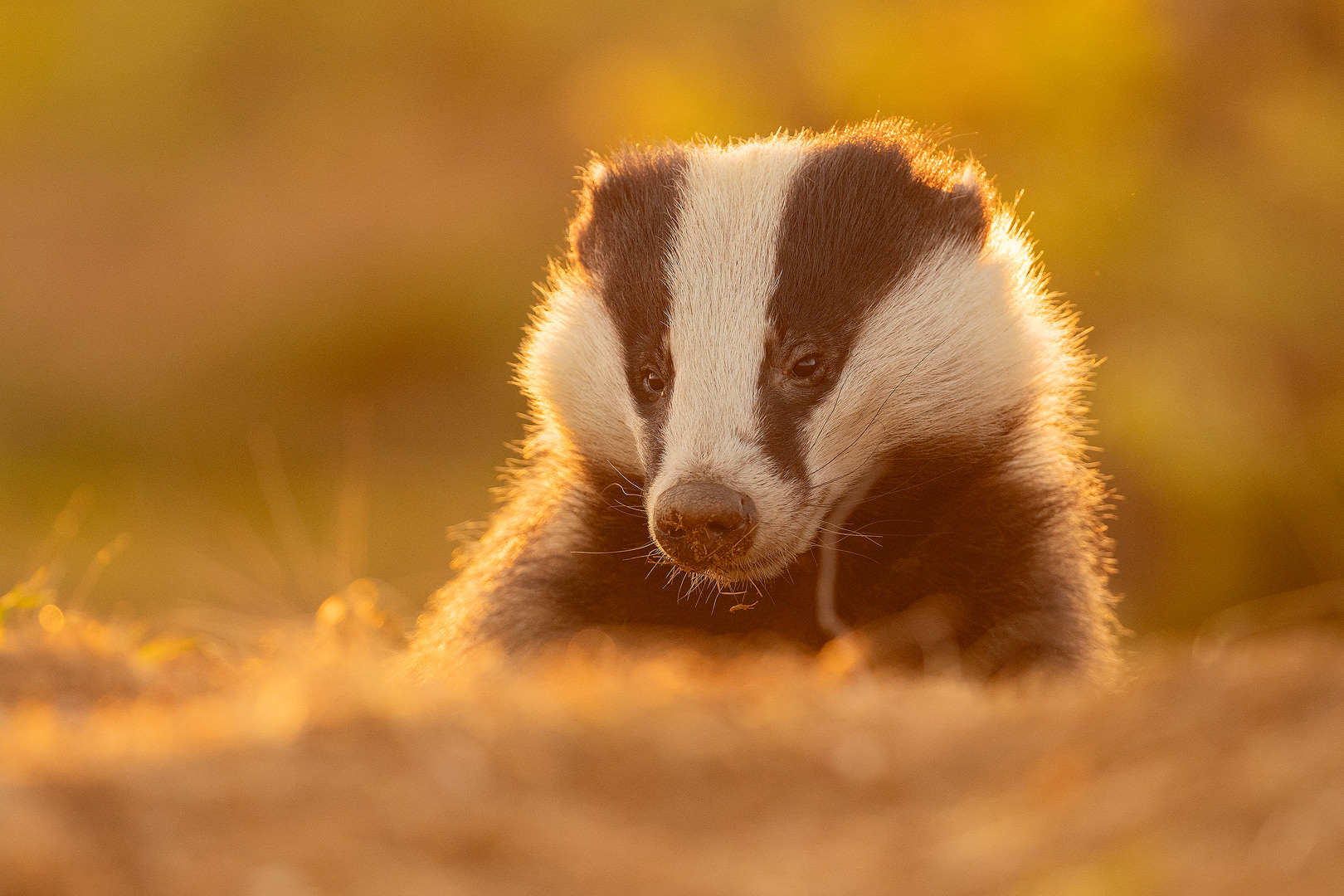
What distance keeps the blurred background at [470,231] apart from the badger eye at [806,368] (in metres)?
2.60

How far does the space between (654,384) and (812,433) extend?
40 centimetres

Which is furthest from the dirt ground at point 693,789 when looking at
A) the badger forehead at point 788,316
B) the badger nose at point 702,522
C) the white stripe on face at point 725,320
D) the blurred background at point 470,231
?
the blurred background at point 470,231

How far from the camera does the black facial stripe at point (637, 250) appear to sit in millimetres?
3492

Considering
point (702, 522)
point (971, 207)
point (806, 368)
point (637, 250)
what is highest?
point (971, 207)

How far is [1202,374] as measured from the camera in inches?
263

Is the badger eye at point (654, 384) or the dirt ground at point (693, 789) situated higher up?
the badger eye at point (654, 384)

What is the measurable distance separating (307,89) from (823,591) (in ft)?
42.7

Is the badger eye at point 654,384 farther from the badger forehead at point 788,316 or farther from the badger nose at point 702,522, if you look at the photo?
the badger nose at point 702,522

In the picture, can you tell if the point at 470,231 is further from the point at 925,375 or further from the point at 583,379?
the point at 925,375

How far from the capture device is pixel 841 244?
3.46 meters

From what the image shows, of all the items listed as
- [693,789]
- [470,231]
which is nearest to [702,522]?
[693,789]

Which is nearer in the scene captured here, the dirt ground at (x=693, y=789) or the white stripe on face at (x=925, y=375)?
the dirt ground at (x=693, y=789)

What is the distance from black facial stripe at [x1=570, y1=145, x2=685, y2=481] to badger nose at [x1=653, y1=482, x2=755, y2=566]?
33 centimetres

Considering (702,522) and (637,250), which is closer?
(702,522)
